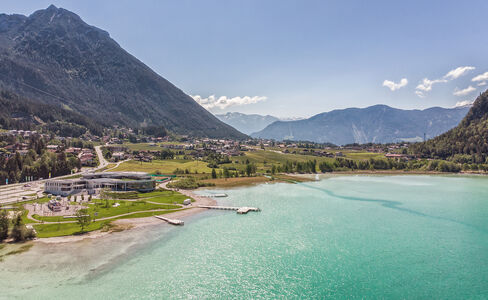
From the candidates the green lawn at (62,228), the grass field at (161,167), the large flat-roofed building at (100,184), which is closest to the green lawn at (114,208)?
the green lawn at (62,228)

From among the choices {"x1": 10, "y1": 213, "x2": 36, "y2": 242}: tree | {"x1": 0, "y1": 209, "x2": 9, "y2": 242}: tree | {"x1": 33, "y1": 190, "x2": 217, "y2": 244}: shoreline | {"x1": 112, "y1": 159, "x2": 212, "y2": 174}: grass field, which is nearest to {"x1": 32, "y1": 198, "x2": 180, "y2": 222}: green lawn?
{"x1": 33, "y1": 190, "x2": 217, "y2": 244}: shoreline

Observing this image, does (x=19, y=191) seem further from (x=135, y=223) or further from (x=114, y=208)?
(x=135, y=223)

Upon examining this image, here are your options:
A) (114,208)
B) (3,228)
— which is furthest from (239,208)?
(3,228)

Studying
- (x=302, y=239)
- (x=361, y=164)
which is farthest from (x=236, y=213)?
(x=361, y=164)

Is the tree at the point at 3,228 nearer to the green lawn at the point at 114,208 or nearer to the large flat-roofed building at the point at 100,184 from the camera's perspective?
the green lawn at the point at 114,208

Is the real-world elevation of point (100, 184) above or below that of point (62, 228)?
above

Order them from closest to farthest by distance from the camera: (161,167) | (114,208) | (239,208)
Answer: (114,208) → (239,208) → (161,167)

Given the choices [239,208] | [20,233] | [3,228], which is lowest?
[239,208]
